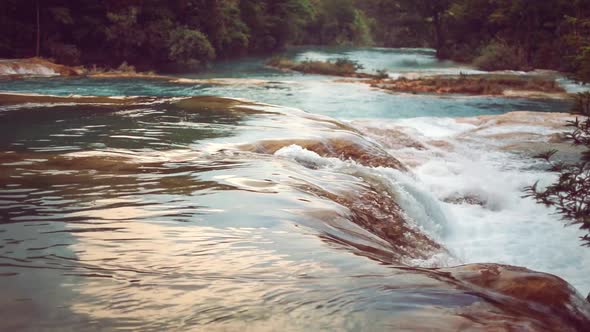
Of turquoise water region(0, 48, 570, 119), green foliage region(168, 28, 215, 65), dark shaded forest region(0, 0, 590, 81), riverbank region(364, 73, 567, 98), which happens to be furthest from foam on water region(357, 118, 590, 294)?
green foliage region(168, 28, 215, 65)

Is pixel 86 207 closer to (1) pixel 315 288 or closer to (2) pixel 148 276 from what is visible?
(2) pixel 148 276

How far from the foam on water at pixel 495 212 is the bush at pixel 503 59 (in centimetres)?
2162

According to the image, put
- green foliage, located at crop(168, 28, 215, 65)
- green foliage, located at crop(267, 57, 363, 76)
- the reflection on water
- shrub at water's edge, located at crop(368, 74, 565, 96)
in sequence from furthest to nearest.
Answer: green foliage, located at crop(168, 28, 215, 65) → green foliage, located at crop(267, 57, 363, 76) → shrub at water's edge, located at crop(368, 74, 565, 96) → the reflection on water

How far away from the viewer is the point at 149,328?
2.77 metres

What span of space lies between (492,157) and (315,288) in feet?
28.1

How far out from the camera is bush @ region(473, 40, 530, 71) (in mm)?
31984

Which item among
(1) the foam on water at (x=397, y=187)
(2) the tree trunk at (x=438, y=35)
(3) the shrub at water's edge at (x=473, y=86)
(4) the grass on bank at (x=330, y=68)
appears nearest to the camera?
(1) the foam on water at (x=397, y=187)

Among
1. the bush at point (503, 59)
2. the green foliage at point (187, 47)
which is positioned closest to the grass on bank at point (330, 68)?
the green foliage at point (187, 47)

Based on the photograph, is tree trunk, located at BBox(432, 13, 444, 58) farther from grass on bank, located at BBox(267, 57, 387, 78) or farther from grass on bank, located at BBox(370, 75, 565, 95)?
grass on bank, located at BBox(370, 75, 565, 95)

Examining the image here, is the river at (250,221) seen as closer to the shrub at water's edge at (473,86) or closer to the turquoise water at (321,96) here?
the turquoise water at (321,96)

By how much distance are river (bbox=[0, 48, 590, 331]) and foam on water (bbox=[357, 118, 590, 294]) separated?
1.2 inches

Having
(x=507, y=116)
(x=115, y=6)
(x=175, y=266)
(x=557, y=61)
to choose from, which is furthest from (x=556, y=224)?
(x=115, y=6)

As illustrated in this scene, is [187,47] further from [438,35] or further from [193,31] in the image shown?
[438,35]

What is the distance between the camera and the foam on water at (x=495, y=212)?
639 centimetres
